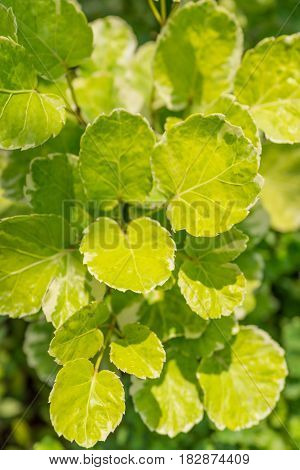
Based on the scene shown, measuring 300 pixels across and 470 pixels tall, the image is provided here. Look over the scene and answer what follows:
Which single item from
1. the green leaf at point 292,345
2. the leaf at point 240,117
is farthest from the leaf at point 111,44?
the green leaf at point 292,345

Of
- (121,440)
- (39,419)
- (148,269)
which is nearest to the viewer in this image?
(148,269)

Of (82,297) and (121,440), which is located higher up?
(82,297)

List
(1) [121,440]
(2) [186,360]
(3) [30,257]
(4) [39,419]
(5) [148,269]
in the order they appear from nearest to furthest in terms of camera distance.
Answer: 1. (5) [148,269]
2. (3) [30,257]
3. (2) [186,360]
4. (1) [121,440]
5. (4) [39,419]

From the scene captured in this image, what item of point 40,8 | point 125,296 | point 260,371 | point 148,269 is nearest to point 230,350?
point 260,371

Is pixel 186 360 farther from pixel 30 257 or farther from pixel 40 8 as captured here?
pixel 40 8

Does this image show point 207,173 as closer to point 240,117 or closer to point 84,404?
point 240,117

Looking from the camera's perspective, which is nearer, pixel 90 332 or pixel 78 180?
pixel 90 332

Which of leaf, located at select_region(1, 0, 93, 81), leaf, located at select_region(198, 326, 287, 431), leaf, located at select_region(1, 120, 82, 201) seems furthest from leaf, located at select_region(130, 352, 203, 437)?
leaf, located at select_region(1, 0, 93, 81)

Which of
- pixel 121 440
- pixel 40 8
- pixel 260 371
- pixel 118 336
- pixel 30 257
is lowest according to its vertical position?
pixel 121 440

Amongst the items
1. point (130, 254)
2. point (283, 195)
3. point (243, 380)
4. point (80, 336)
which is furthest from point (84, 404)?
point (283, 195)
